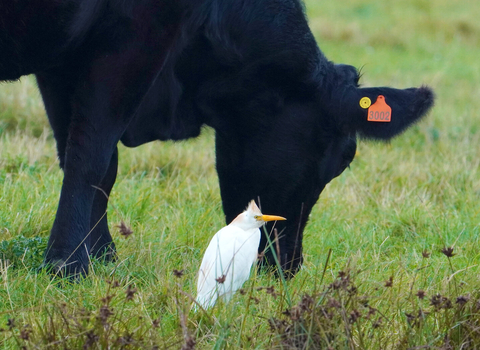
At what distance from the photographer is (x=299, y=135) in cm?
333

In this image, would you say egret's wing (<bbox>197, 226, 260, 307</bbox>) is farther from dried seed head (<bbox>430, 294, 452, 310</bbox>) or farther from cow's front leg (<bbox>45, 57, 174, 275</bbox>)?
dried seed head (<bbox>430, 294, 452, 310</bbox>)

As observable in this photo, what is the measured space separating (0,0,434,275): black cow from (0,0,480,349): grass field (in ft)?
0.99

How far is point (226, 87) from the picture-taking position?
335 centimetres

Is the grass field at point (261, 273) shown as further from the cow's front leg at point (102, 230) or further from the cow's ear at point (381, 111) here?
the cow's ear at point (381, 111)

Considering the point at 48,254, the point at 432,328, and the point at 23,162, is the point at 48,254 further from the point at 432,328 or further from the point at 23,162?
the point at 23,162

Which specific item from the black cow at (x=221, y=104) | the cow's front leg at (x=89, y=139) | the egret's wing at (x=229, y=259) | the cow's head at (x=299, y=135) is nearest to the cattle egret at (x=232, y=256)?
the egret's wing at (x=229, y=259)

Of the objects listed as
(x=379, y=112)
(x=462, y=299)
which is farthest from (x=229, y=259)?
(x=379, y=112)

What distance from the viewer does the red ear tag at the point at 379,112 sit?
325 centimetres

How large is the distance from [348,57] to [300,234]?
9522 millimetres

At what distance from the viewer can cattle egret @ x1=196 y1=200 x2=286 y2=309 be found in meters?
2.53

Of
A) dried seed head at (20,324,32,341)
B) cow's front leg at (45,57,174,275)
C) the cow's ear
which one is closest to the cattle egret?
cow's front leg at (45,57,174,275)

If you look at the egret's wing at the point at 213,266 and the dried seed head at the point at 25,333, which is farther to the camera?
the egret's wing at the point at 213,266

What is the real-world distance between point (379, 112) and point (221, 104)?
80 centimetres

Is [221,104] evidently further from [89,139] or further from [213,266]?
[213,266]
